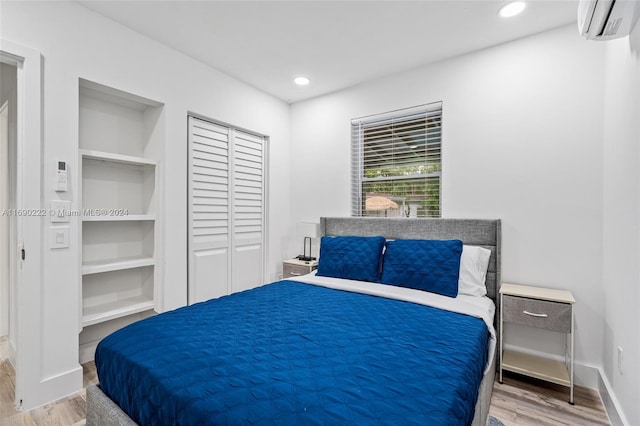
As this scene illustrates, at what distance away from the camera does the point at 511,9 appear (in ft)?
7.16

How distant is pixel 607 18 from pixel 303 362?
2238 mm

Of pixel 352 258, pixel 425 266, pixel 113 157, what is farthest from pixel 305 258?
pixel 113 157

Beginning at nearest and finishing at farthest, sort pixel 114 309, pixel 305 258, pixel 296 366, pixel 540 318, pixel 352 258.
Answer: pixel 296 366 < pixel 540 318 < pixel 114 309 < pixel 352 258 < pixel 305 258

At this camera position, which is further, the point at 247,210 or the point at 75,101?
the point at 247,210

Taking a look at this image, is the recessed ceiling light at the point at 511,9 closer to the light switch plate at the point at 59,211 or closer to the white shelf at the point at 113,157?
the white shelf at the point at 113,157

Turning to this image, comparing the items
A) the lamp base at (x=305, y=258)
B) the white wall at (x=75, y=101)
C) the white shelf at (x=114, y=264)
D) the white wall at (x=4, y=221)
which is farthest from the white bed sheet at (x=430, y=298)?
the white wall at (x=4, y=221)

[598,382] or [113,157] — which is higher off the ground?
[113,157]

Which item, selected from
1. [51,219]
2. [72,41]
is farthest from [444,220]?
[72,41]

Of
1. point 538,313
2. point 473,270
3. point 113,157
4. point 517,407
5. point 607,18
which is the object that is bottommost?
point 517,407

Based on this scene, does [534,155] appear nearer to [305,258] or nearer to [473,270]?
[473,270]

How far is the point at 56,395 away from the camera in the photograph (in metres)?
2.07

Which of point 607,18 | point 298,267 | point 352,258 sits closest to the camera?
point 607,18

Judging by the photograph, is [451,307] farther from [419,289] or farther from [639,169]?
[639,169]

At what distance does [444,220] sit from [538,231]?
0.70m
